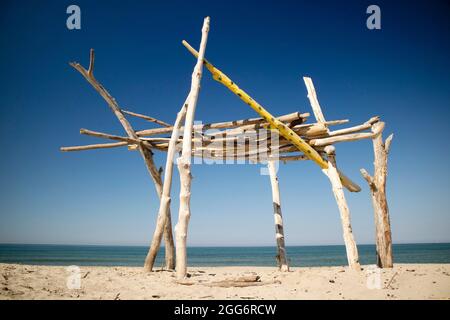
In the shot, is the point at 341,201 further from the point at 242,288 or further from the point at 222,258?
the point at 222,258

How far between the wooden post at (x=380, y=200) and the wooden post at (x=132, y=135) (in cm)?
489

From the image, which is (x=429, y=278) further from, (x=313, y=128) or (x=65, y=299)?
(x=65, y=299)

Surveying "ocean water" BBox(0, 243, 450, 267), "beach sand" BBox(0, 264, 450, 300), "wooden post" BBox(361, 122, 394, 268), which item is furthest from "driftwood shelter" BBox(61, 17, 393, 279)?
"ocean water" BBox(0, 243, 450, 267)

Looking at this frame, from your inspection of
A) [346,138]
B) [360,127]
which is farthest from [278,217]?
[360,127]

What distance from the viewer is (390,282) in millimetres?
5012

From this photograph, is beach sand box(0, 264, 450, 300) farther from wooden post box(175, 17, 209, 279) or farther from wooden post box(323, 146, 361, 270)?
wooden post box(175, 17, 209, 279)

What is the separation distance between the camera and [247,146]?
7.68 metres

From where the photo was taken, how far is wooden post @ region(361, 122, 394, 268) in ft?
22.2

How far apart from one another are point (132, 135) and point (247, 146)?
291 centimetres

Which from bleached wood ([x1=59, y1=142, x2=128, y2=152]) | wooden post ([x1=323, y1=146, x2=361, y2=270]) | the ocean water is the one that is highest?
bleached wood ([x1=59, y1=142, x2=128, y2=152])

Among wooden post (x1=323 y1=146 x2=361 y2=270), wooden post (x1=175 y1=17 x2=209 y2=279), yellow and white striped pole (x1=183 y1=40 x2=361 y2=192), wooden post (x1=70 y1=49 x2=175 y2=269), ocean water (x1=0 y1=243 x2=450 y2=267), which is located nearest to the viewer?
wooden post (x1=175 y1=17 x2=209 y2=279)

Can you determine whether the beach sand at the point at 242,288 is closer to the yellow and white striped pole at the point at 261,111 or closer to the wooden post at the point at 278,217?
the wooden post at the point at 278,217
